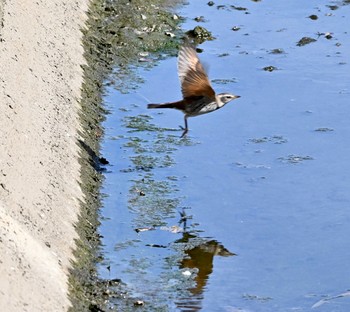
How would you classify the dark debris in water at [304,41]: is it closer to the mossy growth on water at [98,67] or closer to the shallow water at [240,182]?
the shallow water at [240,182]

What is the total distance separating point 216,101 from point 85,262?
2.54 metres

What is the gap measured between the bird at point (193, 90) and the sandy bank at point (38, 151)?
3.06 ft

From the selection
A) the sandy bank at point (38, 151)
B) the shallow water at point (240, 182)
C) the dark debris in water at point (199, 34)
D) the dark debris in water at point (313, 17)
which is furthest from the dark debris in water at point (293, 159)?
the dark debris in water at point (313, 17)

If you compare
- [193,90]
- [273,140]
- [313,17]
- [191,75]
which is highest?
[191,75]

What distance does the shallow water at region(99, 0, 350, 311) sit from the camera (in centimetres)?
808

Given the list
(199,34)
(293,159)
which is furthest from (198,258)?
(199,34)

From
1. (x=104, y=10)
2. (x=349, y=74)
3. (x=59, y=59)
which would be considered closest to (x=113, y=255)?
(x=59, y=59)

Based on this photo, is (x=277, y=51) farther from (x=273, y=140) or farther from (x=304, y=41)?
(x=273, y=140)

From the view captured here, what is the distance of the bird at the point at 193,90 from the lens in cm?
986

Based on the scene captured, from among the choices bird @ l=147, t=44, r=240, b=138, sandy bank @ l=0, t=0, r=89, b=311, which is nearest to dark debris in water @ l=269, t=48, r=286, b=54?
sandy bank @ l=0, t=0, r=89, b=311

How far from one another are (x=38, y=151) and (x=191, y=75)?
164 centimetres

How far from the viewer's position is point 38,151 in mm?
8898

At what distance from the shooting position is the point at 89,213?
8961mm

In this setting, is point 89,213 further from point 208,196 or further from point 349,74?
point 349,74
